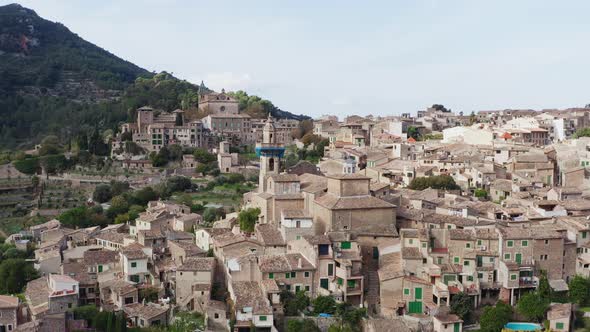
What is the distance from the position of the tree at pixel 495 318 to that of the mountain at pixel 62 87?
138ft

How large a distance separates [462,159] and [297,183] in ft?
46.7

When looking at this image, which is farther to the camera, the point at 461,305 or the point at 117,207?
Answer: the point at 117,207

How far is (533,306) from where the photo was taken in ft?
66.3

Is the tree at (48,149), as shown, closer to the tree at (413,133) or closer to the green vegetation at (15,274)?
the green vegetation at (15,274)

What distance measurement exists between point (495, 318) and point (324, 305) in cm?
519

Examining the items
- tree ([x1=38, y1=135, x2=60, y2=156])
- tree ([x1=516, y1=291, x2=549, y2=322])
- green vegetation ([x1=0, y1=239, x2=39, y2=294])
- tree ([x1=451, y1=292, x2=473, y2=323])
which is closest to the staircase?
tree ([x1=451, y1=292, x2=473, y2=323])

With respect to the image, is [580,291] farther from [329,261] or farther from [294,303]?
[294,303]

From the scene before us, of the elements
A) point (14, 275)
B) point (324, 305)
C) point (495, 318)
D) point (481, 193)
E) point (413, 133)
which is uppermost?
point (413, 133)

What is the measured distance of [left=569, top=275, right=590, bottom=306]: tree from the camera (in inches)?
830

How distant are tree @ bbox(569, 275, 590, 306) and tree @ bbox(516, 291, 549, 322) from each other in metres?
1.32

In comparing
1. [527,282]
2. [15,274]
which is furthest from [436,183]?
[15,274]

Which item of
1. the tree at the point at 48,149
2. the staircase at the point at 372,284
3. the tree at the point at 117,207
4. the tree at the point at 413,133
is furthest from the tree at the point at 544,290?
the tree at the point at 48,149

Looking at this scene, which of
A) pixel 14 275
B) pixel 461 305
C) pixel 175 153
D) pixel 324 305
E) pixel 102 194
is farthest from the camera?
pixel 175 153

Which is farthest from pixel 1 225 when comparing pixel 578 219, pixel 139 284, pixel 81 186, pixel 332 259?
pixel 578 219
